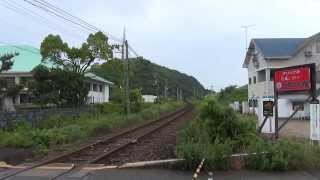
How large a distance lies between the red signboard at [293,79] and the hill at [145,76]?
33716mm

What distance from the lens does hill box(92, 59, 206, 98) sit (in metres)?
57.4

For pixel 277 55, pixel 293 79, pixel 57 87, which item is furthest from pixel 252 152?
pixel 277 55

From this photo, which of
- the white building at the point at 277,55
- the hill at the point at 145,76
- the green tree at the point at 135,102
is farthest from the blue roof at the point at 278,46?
the hill at the point at 145,76

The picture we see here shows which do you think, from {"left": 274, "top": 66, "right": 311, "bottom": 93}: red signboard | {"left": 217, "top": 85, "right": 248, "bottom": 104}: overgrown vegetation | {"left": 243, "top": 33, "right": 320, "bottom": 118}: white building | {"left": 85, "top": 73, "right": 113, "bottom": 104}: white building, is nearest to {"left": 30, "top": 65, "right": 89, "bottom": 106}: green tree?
{"left": 243, "top": 33, "right": 320, "bottom": 118}: white building

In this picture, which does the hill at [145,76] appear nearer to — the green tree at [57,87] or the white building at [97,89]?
the white building at [97,89]

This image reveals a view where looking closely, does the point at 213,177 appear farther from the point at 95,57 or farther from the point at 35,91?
the point at 95,57

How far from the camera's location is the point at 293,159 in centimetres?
1467

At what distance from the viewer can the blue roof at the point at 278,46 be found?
5756 centimetres

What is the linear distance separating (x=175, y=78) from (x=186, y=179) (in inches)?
6755

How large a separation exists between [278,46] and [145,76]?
73405 mm

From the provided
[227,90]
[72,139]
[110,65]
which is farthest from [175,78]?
[72,139]

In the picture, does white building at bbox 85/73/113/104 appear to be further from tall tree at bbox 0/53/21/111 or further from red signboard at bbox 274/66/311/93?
red signboard at bbox 274/66/311/93

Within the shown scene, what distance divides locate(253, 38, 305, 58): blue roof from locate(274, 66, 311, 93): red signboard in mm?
37221

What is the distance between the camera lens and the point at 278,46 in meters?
59.7
